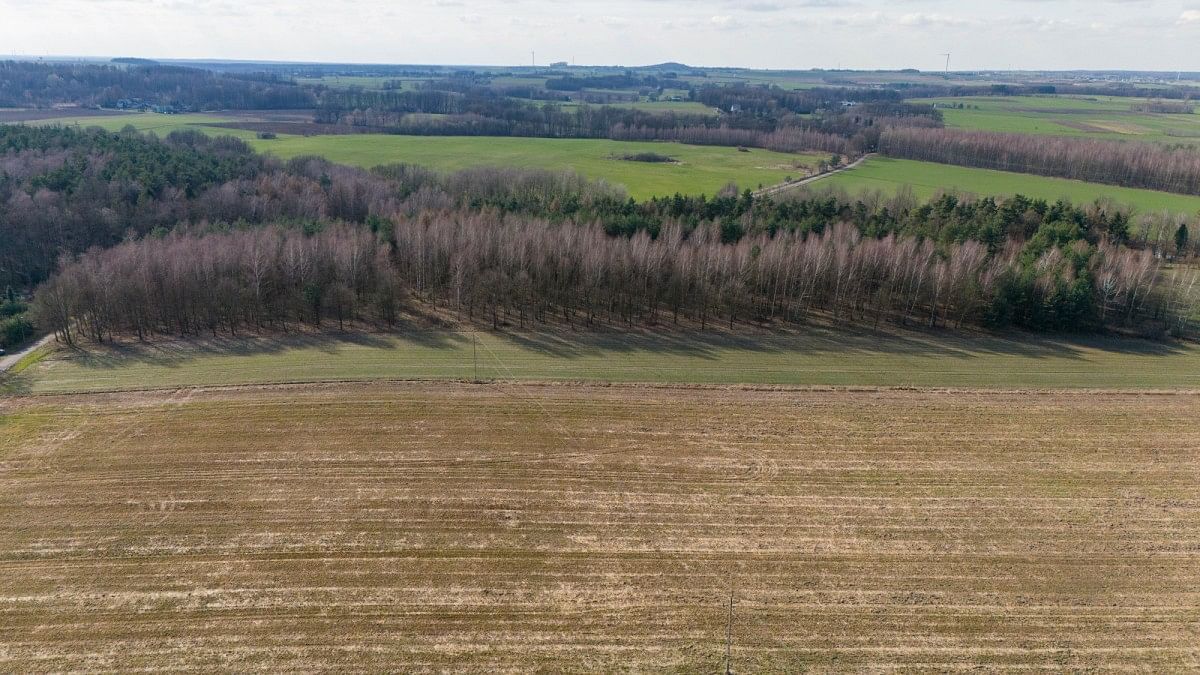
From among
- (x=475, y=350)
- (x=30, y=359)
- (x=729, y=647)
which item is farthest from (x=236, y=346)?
(x=729, y=647)

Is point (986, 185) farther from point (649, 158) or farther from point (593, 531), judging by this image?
point (593, 531)

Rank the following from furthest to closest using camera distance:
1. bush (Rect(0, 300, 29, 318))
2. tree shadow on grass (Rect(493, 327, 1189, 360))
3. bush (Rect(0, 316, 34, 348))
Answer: bush (Rect(0, 300, 29, 318))
tree shadow on grass (Rect(493, 327, 1189, 360))
bush (Rect(0, 316, 34, 348))

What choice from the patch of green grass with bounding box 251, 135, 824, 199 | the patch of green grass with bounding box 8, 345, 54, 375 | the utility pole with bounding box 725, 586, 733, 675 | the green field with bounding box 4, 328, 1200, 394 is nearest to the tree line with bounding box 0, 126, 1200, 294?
the green field with bounding box 4, 328, 1200, 394

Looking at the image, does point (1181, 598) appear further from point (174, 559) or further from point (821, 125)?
point (821, 125)

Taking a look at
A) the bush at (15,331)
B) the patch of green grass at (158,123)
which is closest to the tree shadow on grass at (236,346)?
the bush at (15,331)

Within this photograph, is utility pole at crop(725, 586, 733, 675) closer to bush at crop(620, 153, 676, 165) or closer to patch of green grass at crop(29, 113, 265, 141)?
bush at crop(620, 153, 676, 165)

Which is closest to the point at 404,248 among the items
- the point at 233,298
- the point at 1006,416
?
the point at 233,298
